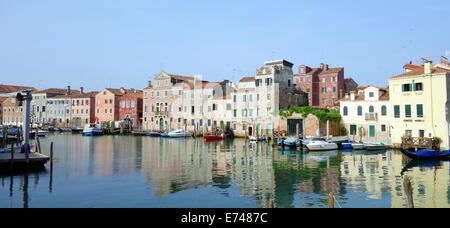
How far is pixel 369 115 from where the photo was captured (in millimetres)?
34062

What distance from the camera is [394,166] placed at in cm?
2069

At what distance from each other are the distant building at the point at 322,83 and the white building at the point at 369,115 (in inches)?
540

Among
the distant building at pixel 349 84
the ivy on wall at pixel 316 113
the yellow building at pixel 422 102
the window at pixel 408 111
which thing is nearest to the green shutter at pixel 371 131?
the yellow building at pixel 422 102

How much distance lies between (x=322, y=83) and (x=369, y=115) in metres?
18.8

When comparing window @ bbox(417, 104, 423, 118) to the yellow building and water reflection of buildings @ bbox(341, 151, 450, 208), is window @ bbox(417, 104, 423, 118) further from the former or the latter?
water reflection of buildings @ bbox(341, 151, 450, 208)

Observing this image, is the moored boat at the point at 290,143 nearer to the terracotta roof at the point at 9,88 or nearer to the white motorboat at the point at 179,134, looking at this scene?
the white motorboat at the point at 179,134

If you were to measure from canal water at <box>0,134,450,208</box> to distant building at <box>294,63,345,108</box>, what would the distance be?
1110 inches

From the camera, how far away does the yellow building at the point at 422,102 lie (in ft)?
88.8

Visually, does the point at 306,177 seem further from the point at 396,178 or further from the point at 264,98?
the point at 264,98

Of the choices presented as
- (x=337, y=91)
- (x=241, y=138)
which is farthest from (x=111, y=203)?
(x=337, y=91)

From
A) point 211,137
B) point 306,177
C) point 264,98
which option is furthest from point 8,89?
point 306,177

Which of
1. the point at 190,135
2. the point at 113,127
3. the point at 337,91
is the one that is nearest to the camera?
the point at 190,135

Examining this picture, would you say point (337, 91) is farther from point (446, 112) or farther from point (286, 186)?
point (286, 186)

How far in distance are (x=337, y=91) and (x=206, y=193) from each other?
40.8 meters
